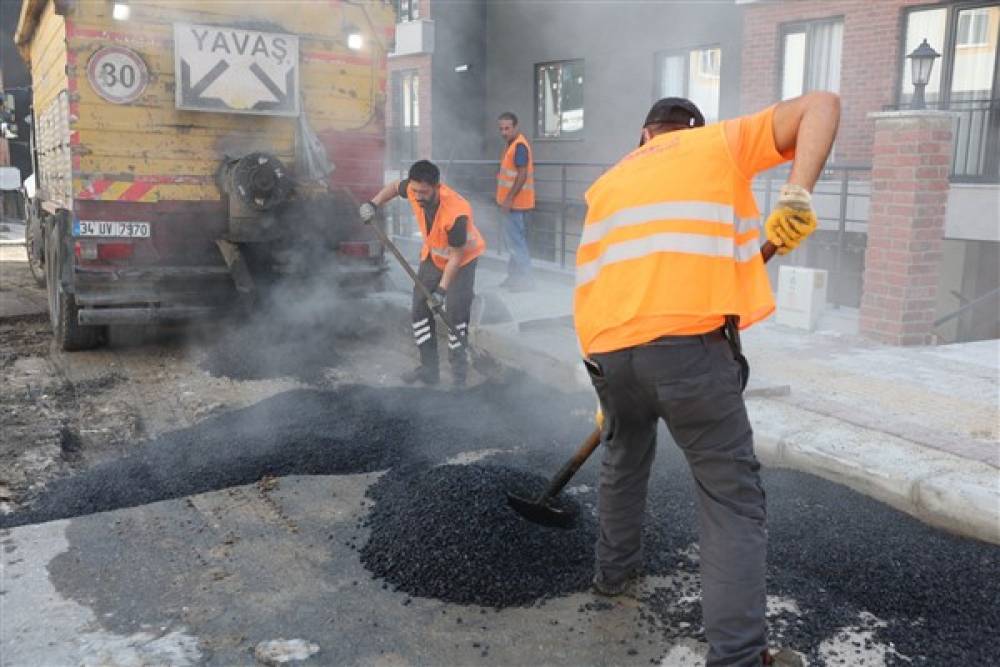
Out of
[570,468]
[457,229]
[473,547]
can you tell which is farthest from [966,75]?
[473,547]

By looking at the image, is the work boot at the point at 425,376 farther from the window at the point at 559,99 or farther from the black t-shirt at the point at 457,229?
the window at the point at 559,99

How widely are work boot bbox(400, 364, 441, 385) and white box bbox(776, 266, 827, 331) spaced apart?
2.94 meters

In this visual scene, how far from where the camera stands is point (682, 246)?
2.45m

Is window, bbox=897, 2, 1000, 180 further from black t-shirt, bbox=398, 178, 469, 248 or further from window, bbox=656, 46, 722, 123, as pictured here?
black t-shirt, bbox=398, 178, 469, 248

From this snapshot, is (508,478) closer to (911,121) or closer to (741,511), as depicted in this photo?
(741,511)

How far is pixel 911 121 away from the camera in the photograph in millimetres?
5996

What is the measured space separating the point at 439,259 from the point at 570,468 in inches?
109

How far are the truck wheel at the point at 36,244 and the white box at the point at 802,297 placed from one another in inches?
266

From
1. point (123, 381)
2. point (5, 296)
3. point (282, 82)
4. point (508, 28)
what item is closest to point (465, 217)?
point (282, 82)

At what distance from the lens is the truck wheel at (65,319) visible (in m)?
6.45

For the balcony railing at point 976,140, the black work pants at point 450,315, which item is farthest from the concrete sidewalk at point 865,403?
the balcony railing at point 976,140

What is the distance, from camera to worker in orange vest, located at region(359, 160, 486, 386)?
556 centimetres

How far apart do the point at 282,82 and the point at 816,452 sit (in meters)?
4.69

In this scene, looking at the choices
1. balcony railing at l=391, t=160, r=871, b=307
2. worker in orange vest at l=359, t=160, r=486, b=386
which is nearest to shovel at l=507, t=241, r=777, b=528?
worker in orange vest at l=359, t=160, r=486, b=386
